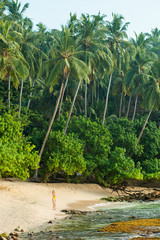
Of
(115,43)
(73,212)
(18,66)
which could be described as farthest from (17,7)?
(73,212)

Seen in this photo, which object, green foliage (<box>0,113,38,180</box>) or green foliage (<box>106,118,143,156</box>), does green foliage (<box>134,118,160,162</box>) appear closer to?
green foliage (<box>106,118,143,156</box>)

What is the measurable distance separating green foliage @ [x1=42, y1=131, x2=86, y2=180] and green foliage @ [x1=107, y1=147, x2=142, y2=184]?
320cm

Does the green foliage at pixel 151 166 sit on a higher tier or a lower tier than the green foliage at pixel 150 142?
lower

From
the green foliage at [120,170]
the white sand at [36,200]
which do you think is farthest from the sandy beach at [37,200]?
the green foliage at [120,170]

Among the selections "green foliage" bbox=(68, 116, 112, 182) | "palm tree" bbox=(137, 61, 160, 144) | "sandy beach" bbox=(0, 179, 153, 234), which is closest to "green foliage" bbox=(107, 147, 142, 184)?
"green foliage" bbox=(68, 116, 112, 182)

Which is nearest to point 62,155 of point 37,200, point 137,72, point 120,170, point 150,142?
point 120,170

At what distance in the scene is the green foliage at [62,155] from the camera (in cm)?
2441

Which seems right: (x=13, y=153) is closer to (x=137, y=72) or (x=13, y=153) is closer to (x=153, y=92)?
(x=153, y=92)

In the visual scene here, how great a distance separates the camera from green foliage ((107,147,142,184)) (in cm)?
2672

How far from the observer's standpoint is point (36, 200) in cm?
1934

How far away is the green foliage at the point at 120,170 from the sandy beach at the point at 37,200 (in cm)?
165

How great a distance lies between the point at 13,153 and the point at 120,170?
454 inches

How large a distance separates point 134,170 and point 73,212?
11911mm

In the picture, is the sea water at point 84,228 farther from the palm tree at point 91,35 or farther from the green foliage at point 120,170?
the palm tree at point 91,35
